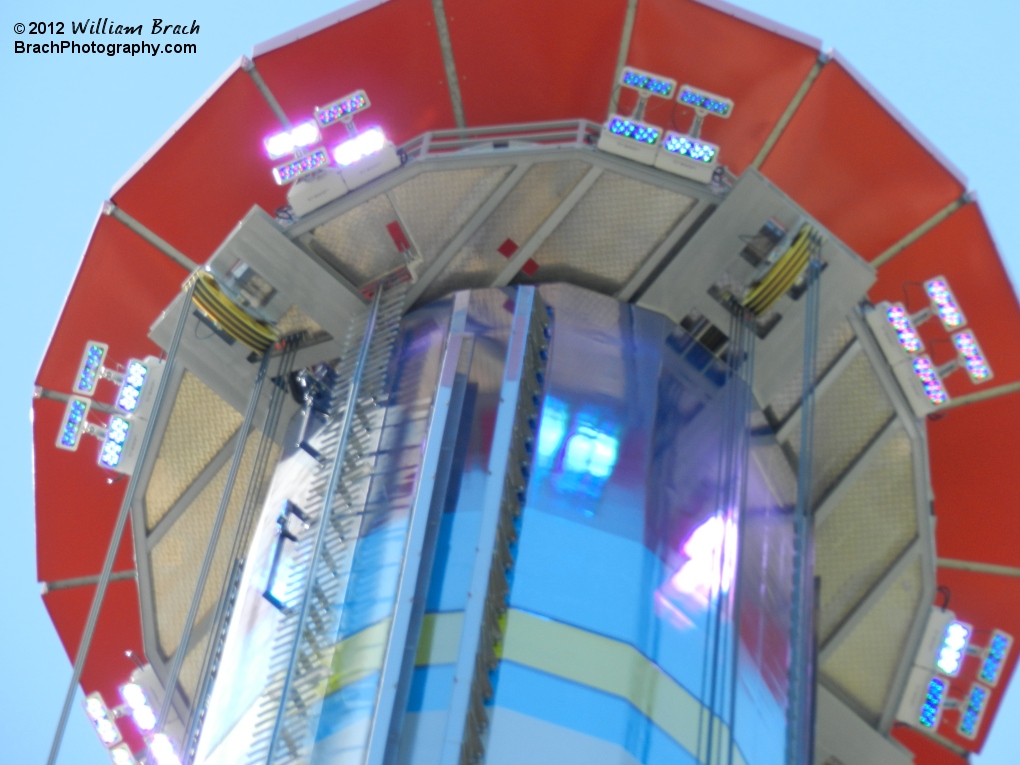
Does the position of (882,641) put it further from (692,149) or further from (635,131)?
(635,131)

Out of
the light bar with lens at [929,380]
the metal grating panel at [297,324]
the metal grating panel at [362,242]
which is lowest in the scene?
the metal grating panel at [297,324]

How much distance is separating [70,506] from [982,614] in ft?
33.5

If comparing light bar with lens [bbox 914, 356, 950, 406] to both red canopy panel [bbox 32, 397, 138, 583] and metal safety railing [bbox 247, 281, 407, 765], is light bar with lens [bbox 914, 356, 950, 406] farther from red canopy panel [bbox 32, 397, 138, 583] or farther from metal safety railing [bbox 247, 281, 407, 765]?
red canopy panel [bbox 32, 397, 138, 583]

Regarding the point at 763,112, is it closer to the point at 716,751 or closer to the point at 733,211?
the point at 733,211

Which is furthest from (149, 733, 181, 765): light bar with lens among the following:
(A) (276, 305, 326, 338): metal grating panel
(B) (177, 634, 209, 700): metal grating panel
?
(A) (276, 305, 326, 338): metal grating panel

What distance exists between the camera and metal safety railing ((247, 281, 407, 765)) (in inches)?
445

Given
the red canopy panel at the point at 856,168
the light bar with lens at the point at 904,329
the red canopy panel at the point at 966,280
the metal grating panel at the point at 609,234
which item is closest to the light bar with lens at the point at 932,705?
the red canopy panel at the point at 966,280

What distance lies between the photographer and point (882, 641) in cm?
1578

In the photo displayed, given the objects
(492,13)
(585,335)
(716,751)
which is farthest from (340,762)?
(492,13)

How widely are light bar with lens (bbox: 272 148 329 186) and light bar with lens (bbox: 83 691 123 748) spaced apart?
21.9 ft

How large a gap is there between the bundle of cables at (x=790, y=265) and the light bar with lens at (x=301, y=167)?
429cm

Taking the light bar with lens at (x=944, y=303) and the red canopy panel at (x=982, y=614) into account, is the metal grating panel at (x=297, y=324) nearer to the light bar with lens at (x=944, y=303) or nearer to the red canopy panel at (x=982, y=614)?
the light bar with lens at (x=944, y=303)

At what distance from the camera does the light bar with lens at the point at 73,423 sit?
15.0 metres

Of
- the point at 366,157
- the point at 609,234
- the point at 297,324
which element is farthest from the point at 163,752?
the point at 609,234
